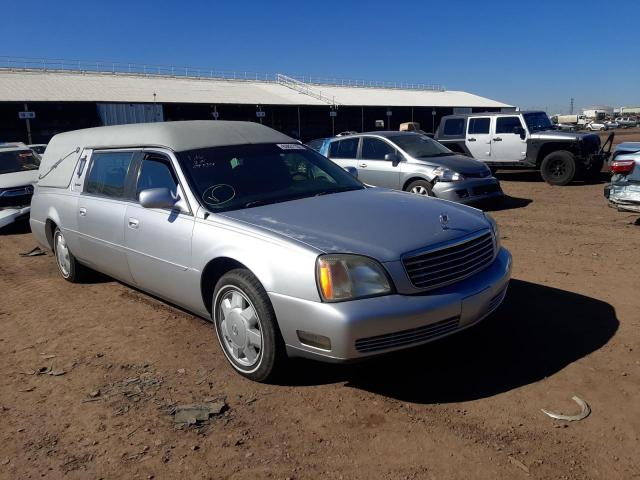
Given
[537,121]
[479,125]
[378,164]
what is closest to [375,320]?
[378,164]

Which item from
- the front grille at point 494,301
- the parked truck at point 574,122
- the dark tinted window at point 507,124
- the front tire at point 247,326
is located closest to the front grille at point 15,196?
the front tire at point 247,326

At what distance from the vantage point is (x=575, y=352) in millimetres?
3744

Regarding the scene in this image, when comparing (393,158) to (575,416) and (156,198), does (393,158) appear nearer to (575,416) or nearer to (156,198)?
(156,198)

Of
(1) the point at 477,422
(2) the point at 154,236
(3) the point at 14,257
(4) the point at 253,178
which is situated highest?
(4) the point at 253,178

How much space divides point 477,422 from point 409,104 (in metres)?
53.6

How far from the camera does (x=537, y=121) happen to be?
14.0 meters

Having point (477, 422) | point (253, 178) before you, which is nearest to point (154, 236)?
point (253, 178)

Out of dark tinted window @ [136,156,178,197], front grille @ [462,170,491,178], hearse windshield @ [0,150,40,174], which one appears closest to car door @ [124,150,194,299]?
dark tinted window @ [136,156,178,197]

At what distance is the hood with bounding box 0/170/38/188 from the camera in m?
10.4

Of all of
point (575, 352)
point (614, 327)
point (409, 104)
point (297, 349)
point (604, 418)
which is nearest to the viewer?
point (604, 418)

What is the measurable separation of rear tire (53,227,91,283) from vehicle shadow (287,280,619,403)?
344cm

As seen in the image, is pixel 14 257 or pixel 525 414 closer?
pixel 525 414

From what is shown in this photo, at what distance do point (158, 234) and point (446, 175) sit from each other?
634cm

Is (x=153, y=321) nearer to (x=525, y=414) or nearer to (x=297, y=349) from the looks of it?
(x=297, y=349)
